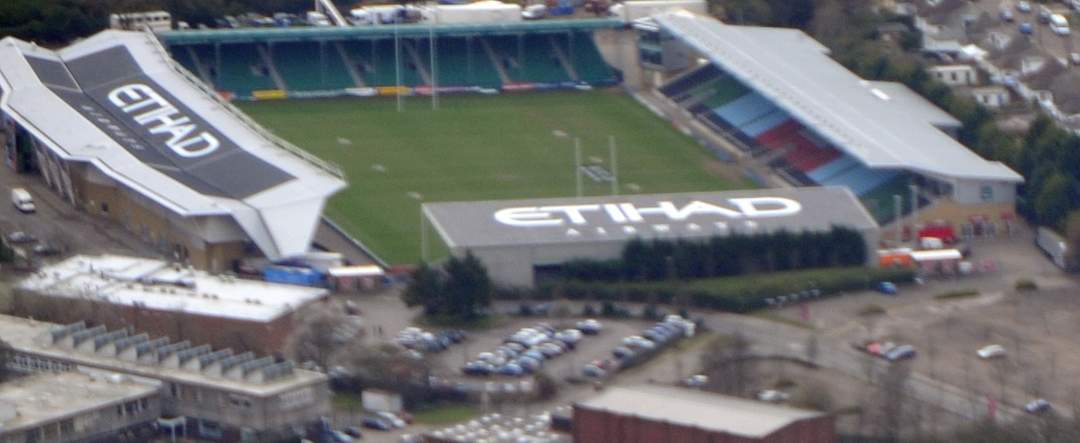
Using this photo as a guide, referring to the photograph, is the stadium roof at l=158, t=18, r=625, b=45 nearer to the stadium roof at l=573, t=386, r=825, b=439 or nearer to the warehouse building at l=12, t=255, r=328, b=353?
the warehouse building at l=12, t=255, r=328, b=353

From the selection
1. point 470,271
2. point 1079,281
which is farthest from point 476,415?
point 1079,281

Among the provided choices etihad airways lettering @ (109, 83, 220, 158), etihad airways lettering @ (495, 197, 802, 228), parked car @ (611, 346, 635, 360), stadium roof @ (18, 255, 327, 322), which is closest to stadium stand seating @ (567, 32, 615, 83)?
etihad airways lettering @ (109, 83, 220, 158)

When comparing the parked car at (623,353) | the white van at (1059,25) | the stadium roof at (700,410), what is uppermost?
the stadium roof at (700,410)

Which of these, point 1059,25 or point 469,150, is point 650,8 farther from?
point 1059,25

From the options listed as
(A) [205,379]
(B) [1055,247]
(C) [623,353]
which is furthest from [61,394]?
(B) [1055,247]

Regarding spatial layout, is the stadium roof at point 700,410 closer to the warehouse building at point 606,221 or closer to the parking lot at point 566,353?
the parking lot at point 566,353

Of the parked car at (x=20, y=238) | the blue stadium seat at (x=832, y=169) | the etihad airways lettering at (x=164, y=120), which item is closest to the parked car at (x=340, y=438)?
the parked car at (x=20, y=238)
